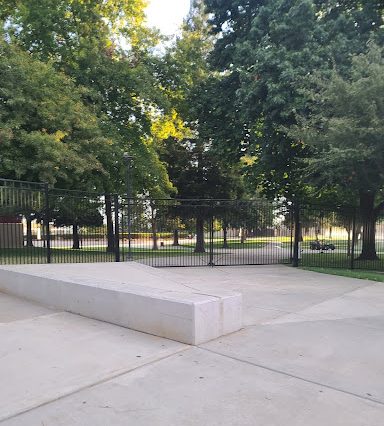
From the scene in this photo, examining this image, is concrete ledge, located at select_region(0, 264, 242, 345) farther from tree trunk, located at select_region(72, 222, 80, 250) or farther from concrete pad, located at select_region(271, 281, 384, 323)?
tree trunk, located at select_region(72, 222, 80, 250)

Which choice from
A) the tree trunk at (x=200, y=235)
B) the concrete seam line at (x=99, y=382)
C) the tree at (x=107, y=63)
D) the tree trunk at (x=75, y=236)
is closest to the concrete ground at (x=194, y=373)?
the concrete seam line at (x=99, y=382)

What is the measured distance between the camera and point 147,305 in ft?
17.6

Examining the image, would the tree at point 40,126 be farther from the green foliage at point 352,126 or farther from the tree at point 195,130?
the green foliage at point 352,126

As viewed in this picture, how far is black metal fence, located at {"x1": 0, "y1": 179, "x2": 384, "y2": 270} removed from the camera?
1059cm

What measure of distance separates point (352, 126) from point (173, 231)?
6.24 metres

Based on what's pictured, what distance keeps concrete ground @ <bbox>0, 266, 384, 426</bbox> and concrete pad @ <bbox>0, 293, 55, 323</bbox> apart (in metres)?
0.03

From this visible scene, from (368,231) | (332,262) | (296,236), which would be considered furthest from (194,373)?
(368,231)

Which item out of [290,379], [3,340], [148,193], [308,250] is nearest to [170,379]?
[290,379]

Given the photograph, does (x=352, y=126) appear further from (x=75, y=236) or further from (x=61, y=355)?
(x=61, y=355)

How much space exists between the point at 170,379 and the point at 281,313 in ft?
10.6

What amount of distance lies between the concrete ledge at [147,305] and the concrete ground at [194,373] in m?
0.15

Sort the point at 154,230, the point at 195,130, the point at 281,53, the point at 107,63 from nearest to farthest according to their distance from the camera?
1. the point at 154,230
2. the point at 281,53
3. the point at 107,63
4. the point at 195,130

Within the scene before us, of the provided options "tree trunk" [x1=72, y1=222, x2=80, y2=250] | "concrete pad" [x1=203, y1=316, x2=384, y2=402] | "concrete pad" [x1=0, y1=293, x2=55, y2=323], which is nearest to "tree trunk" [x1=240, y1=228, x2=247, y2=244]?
"tree trunk" [x1=72, y1=222, x2=80, y2=250]

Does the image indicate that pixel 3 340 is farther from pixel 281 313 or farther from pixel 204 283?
pixel 204 283
